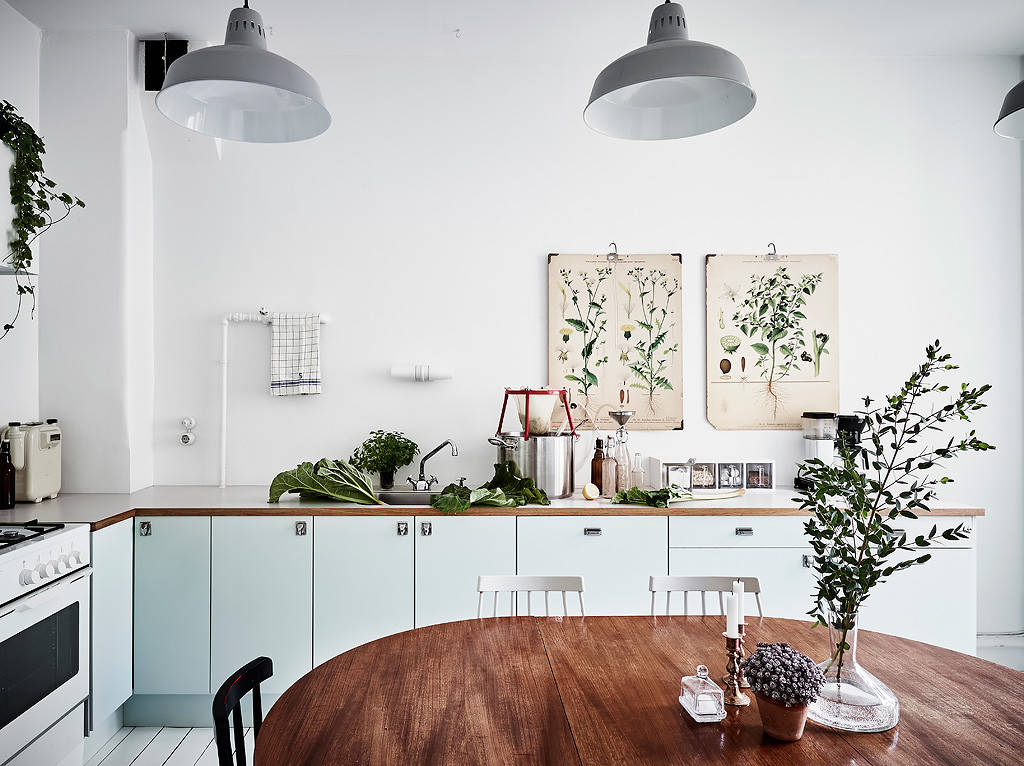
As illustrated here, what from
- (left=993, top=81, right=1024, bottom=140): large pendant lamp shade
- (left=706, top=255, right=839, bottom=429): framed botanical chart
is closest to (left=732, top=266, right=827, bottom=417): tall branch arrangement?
(left=706, top=255, right=839, bottom=429): framed botanical chart

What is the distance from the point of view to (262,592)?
10.6 ft

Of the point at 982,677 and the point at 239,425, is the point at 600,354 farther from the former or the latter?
the point at 982,677

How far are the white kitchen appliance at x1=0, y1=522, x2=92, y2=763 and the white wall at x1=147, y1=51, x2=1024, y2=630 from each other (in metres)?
1.12

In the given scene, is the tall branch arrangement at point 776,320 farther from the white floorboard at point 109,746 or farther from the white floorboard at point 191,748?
the white floorboard at point 109,746

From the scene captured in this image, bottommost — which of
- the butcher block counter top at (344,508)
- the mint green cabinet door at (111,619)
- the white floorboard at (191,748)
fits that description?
the white floorboard at (191,748)

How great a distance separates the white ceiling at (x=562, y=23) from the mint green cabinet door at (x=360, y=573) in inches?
93.3

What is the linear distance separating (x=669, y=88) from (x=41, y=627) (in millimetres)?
2712

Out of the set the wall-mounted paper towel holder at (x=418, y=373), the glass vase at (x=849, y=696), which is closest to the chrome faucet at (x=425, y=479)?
the wall-mounted paper towel holder at (x=418, y=373)

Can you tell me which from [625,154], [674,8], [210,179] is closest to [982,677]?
[674,8]

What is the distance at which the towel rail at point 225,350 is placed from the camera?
379cm

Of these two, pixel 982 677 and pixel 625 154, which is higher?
pixel 625 154

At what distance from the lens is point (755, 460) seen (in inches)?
149

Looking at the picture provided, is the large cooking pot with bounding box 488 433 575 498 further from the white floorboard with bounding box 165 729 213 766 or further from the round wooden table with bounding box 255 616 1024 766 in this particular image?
the white floorboard with bounding box 165 729 213 766

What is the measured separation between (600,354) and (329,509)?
1.61 meters
